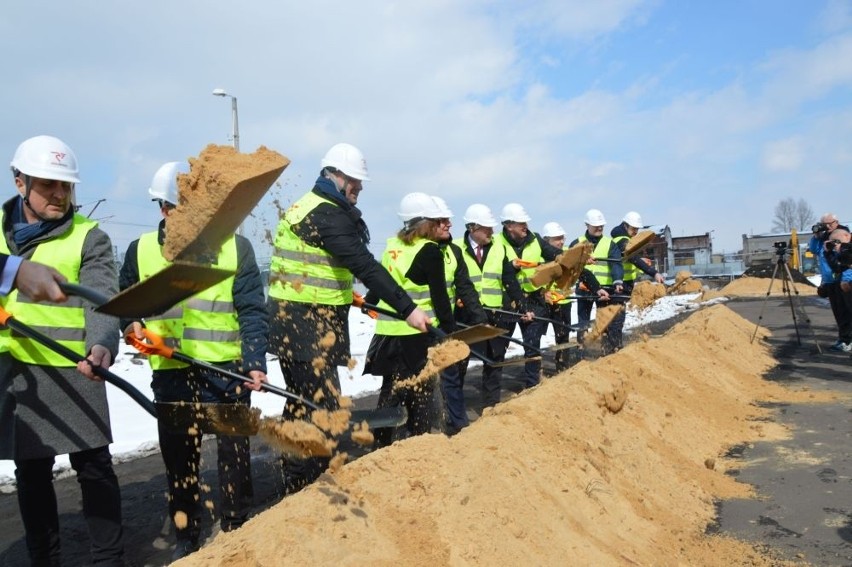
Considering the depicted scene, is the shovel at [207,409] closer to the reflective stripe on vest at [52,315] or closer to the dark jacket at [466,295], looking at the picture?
the reflective stripe on vest at [52,315]

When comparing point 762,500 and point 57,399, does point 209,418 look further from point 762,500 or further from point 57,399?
point 762,500

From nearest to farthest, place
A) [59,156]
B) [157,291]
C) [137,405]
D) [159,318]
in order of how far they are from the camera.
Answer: [157,291] < [59,156] < [159,318] < [137,405]

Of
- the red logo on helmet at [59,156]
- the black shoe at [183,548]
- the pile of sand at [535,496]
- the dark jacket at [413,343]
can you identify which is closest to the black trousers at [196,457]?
the black shoe at [183,548]

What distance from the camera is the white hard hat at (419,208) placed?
5.37 m

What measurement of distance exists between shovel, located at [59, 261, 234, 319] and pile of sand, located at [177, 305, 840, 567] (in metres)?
1.00

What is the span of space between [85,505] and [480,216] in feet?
18.2

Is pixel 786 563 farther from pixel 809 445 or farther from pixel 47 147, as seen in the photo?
pixel 47 147

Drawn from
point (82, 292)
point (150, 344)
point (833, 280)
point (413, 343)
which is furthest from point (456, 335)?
point (833, 280)

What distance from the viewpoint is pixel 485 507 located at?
342cm

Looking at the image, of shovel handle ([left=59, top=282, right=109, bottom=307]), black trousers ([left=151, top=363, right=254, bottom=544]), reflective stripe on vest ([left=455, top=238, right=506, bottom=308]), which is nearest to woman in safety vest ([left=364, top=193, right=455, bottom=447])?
black trousers ([left=151, top=363, right=254, bottom=544])

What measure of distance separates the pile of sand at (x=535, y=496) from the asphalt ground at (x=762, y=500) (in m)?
0.23

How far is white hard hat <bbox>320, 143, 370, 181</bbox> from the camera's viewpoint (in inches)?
174

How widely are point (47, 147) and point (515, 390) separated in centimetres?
724

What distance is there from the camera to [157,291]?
2846 mm
